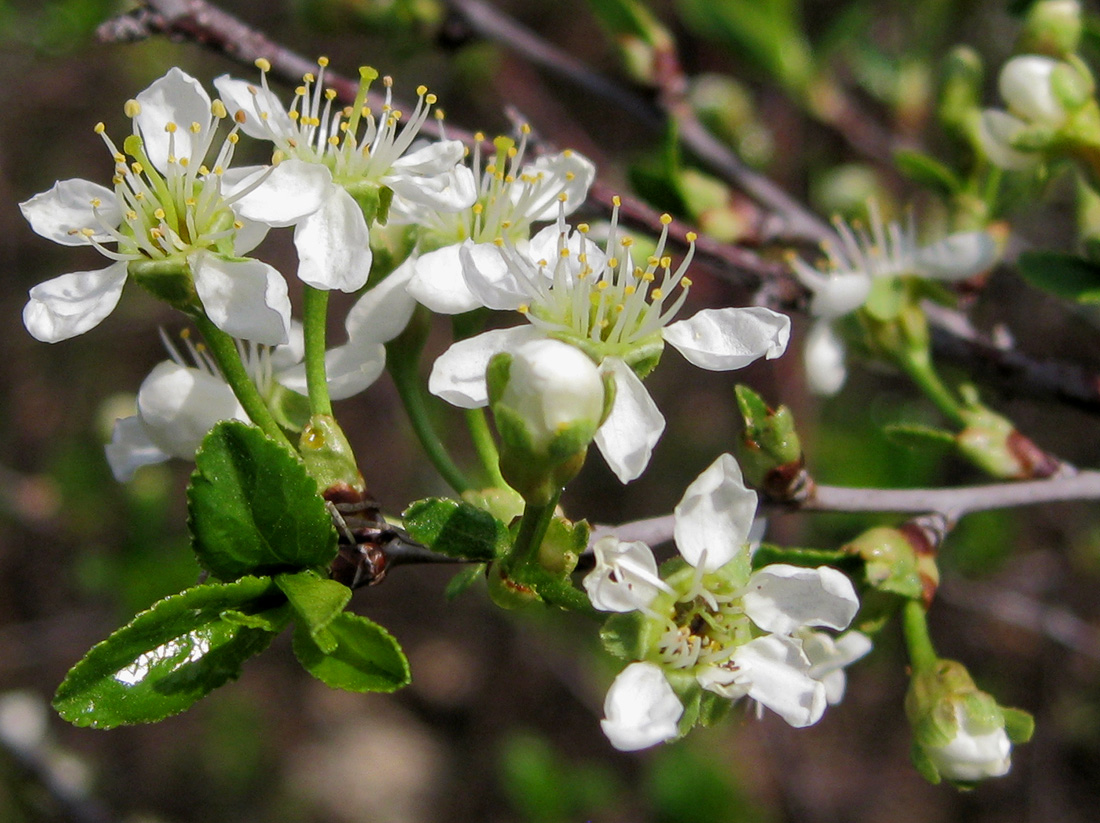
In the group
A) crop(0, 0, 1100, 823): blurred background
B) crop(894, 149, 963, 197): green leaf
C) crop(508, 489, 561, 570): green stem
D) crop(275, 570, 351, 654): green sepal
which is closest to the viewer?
crop(275, 570, 351, 654): green sepal

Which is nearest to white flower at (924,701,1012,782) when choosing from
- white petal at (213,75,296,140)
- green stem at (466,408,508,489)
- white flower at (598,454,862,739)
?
white flower at (598,454,862,739)

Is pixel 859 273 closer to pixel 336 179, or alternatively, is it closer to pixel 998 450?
pixel 998 450

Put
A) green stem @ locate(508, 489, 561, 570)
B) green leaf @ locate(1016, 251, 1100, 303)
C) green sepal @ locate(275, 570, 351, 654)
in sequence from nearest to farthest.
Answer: green sepal @ locate(275, 570, 351, 654) < green stem @ locate(508, 489, 561, 570) < green leaf @ locate(1016, 251, 1100, 303)

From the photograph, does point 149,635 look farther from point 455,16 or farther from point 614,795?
point 614,795

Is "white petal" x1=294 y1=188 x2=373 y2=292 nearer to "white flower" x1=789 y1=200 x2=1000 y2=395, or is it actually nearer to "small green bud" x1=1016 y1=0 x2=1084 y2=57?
"white flower" x1=789 y1=200 x2=1000 y2=395

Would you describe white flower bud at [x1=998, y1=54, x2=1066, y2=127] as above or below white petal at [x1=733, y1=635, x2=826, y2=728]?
above

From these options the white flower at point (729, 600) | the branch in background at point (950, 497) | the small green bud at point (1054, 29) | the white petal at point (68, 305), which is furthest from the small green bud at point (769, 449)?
the small green bud at point (1054, 29)
